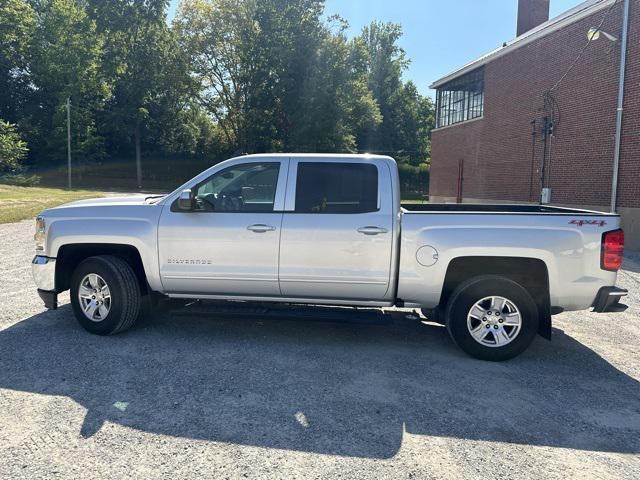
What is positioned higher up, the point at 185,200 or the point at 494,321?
the point at 185,200

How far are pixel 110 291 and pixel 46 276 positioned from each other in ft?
2.69

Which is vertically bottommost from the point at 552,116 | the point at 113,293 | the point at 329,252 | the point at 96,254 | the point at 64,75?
the point at 113,293

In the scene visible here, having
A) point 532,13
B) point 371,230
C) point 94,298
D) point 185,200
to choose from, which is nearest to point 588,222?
point 371,230

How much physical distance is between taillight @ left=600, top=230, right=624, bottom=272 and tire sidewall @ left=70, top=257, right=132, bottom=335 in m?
4.73

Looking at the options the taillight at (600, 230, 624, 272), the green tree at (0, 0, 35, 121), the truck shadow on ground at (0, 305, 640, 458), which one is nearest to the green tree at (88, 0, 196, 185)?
the green tree at (0, 0, 35, 121)

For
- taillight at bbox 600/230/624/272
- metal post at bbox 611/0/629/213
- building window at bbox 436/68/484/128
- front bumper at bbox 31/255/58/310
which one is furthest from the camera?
building window at bbox 436/68/484/128

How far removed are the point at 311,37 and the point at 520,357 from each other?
39.3 metres

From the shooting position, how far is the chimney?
82.2ft

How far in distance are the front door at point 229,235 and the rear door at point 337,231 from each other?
0.16 metres

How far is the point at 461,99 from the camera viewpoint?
88.4 ft

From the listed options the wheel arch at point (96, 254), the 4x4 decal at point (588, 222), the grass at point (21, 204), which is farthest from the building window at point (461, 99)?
the wheel arch at point (96, 254)

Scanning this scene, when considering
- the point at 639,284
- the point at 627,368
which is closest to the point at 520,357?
the point at 627,368

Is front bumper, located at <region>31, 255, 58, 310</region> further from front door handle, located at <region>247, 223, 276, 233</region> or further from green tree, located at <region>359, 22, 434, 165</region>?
green tree, located at <region>359, 22, 434, 165</region>

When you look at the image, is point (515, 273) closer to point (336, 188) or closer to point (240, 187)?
point (336, 188)
